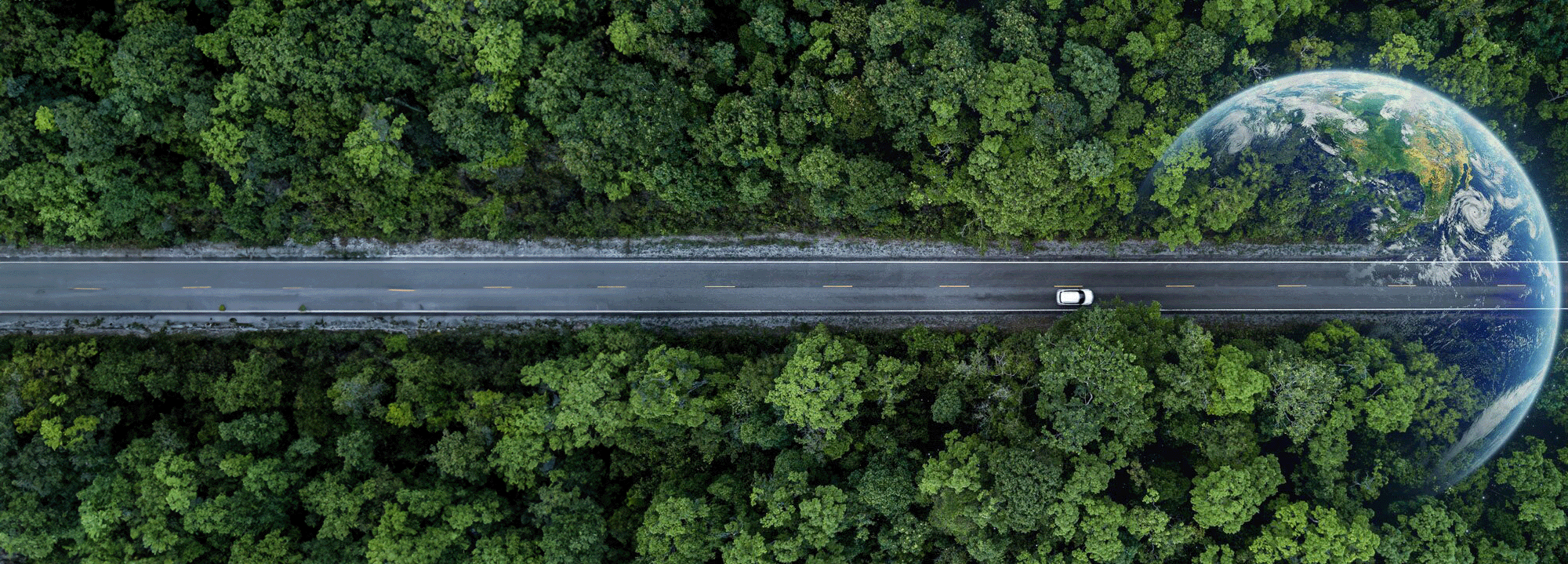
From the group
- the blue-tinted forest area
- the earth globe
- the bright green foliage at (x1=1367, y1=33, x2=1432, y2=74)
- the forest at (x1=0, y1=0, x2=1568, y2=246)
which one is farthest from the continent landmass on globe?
the forest at (x1=0, y1=0, x2=1568, y2=246)

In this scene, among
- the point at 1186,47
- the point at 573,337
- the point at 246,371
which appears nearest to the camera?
the point at 1186,47

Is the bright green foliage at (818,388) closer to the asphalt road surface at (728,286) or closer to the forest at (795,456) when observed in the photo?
the forest at (795,456)

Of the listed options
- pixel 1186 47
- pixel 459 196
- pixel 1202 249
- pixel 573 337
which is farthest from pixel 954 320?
pixel 459 196

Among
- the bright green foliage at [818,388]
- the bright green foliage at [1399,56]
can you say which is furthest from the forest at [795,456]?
the bright green foliage at [1399,56]

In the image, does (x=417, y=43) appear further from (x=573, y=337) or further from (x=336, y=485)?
(x=336, y=485)

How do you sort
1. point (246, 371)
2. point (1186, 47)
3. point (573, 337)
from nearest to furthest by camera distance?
point (1186, 47) → point (246, 371) → point (573, 337)
